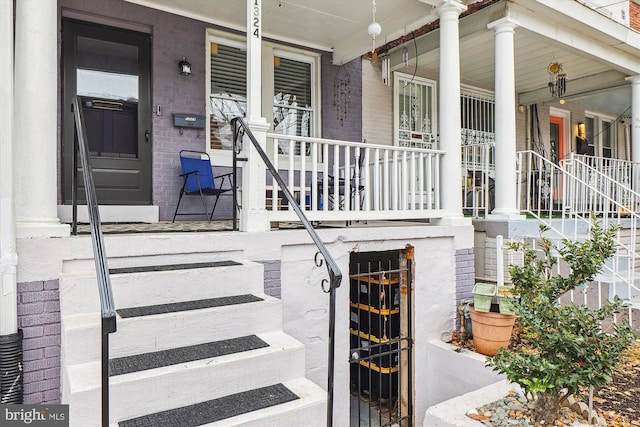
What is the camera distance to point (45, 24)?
253 cm

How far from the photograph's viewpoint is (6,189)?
2277mm

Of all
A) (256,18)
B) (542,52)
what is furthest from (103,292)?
(542,52)

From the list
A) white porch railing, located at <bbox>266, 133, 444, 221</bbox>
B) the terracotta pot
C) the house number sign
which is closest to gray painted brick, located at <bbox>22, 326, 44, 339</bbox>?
white porch railing, located at <bbox>266, 133, 444, 221</bbox>

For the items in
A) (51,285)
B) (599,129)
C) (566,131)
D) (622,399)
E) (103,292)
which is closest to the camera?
(103,292)

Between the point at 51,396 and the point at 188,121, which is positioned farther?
the point at 188,121

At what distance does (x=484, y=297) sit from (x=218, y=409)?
8.84 ft

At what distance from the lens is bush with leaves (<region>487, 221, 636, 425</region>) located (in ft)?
7.32

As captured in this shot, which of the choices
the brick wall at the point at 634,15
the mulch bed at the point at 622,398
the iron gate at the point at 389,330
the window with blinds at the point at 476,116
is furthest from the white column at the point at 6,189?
the brick wall at the point at 634,15

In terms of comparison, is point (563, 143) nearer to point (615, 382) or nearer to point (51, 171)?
point (615, 382)

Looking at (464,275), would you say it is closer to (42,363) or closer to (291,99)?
(291,99)

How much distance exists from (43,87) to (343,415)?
3330mm

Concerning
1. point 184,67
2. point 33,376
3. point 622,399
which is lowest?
point 622,399

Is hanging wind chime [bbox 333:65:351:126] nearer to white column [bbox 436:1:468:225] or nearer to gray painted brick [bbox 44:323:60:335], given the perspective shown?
white column [bbox 436:1:468:225]

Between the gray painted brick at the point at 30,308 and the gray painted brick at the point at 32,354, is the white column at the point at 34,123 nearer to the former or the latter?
the gray painted brick at the point at 30,308
